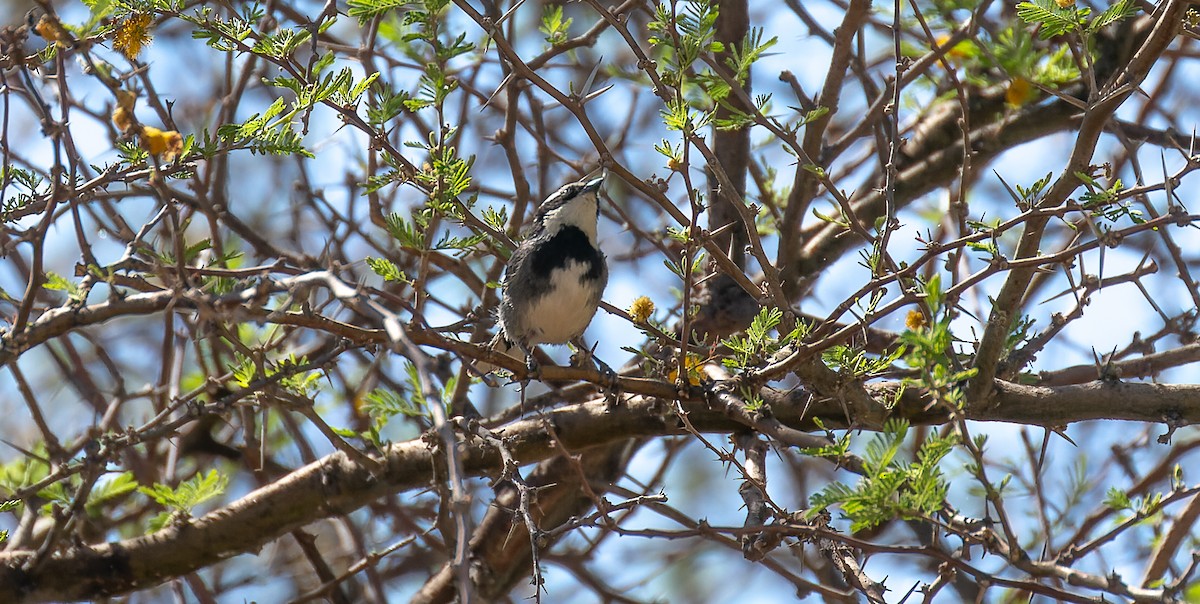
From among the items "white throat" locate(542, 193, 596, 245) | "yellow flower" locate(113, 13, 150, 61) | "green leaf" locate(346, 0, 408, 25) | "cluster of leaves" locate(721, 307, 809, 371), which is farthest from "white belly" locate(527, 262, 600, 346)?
"yellow flower" locate(113, 13, 150, 61)

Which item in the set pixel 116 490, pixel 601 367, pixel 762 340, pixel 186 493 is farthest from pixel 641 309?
pixel 116 490

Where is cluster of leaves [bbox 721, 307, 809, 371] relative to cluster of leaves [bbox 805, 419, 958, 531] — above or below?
above

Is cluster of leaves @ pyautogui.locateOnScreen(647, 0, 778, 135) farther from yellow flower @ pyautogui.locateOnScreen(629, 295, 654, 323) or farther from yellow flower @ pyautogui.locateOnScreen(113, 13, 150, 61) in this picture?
yellow flower @ pyautogui.locateOnScreen(113, 13, 150, 61)

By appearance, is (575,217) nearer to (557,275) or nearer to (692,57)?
(557,275)

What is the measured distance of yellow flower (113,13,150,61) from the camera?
3.17 meters

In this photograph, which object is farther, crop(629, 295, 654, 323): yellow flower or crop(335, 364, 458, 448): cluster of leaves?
crop(335, 364, 458, 448): cluster of leaves

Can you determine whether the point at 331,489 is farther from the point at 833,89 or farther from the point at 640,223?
the point at 640,223


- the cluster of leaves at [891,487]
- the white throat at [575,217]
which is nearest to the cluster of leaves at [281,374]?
the white throat at [575,217]

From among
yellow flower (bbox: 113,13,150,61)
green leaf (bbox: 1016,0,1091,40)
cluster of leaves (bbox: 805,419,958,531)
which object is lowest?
cluster of leaves (bbox: 805,419,958,531)

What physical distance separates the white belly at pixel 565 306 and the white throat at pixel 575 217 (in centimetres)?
20

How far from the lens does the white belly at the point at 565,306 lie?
4633 mm

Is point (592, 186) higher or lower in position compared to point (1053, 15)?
higher

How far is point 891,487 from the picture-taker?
97.9 inches

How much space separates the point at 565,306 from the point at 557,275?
136 mm
